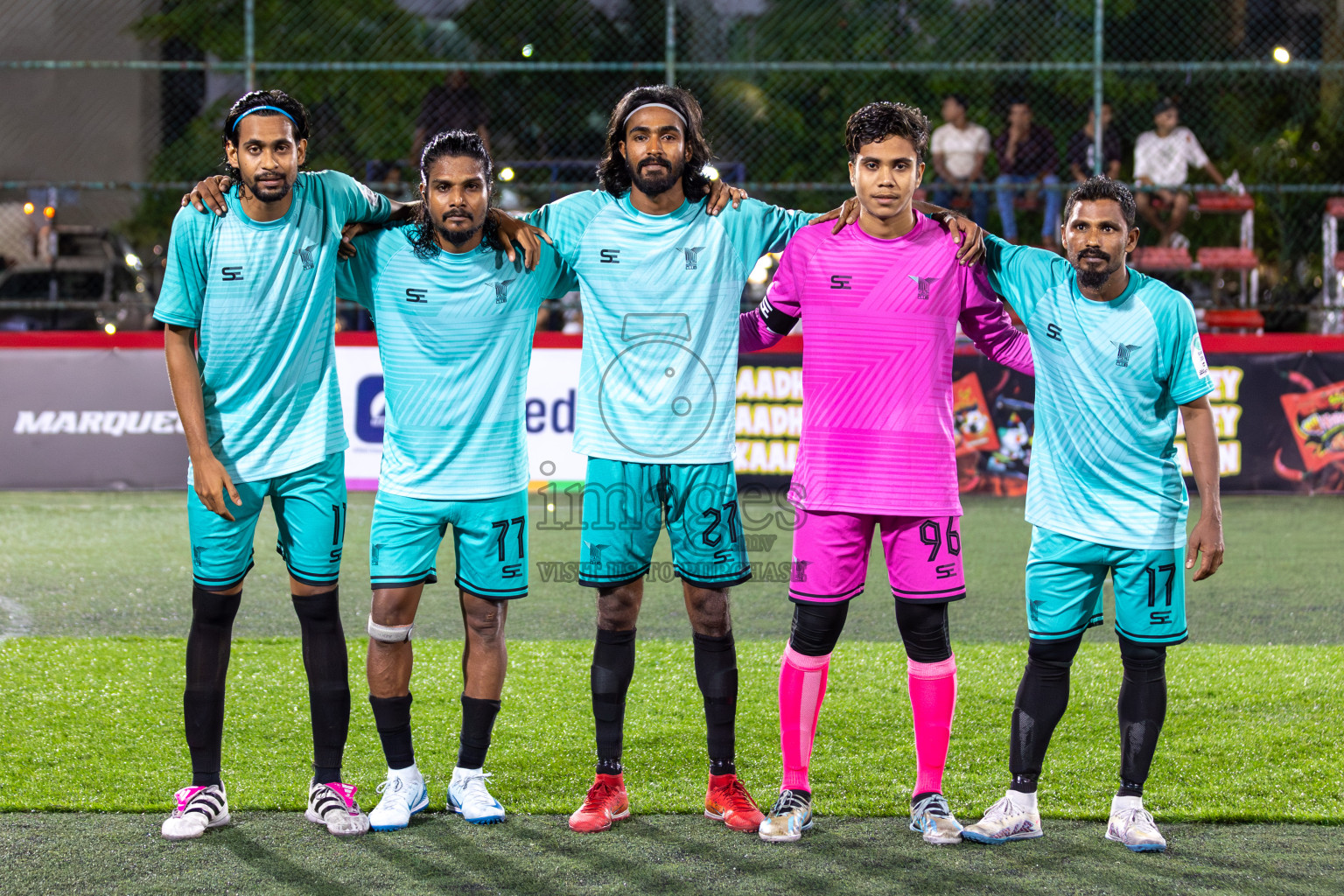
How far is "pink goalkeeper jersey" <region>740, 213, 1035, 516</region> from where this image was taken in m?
3.69

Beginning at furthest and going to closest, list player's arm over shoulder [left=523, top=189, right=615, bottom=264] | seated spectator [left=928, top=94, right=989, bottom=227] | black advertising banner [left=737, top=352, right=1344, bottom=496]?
seated spectator [left=928, top=94, right=989, bottom=227] < black advertising banner [left=737, top=352, right=1344, bottom=496] < player's arm over shoulder [left=523, top=189, right=615, bottom=264]

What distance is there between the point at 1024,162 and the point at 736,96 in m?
4.65

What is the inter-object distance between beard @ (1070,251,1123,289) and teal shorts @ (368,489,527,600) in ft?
5.92

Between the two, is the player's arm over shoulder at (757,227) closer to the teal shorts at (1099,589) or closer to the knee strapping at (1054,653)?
the teal shorts at (1099,589)

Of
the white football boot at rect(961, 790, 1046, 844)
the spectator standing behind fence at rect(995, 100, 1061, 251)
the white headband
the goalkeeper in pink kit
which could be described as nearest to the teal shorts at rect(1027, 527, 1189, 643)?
the goalkeeper in pink kit

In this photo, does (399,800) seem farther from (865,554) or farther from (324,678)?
(865,554)

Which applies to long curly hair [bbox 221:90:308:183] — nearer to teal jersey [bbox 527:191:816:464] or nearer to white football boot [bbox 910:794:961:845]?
teal jersey [bbox 527:191:816:464]

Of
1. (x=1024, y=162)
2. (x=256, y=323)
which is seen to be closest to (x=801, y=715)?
(x=256, y=323)

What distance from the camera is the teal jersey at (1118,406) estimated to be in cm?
360

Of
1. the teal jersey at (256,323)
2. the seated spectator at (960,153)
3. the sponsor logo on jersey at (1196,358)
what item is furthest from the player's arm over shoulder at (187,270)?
the seated spectator at (960,153)

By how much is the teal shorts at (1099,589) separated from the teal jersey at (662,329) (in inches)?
39.9

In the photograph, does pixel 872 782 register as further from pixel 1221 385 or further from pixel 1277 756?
pixel 1221 385

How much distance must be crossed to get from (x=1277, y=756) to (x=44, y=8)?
15.8 metres

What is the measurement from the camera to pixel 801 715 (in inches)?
149
